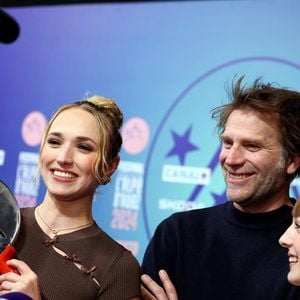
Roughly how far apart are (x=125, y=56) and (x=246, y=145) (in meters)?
1.29

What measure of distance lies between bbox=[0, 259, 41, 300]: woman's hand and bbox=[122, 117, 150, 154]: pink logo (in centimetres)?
148

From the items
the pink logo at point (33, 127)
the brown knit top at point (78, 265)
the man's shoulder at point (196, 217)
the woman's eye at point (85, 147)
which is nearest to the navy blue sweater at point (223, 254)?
the man's shoulder at point (196, 217)

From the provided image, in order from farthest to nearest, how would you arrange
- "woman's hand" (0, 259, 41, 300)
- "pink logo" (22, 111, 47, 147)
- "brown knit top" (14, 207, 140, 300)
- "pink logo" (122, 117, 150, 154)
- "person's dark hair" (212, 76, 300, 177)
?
"pink logo" (22, 111, 47, 147) < "pink logo" (122, 117, 150, 154) < "person's dark hair" (212, 76, 300, 177) < "brown knit top" (14, 207, 140, 300) < "woman's hand" (0, 259, 41, 300)

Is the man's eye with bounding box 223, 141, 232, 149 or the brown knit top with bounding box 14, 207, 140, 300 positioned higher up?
the man's eye with bounding box 223, 141, 232, 149

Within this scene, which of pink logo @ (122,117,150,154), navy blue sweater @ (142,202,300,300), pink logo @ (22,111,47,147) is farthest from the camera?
pink logo @ (22,111,47,147)

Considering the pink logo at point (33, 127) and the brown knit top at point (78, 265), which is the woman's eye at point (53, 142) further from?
the pink logo at point (33, 127)

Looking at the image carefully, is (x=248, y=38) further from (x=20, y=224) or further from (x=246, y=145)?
(x=20, y=224)

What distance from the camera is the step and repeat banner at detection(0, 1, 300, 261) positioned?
2945mm

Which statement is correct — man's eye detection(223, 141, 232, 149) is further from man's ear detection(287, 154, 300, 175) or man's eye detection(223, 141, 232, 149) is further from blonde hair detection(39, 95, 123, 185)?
blonde hair detection(39, 95, 123, 185)

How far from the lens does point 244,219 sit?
209 centimetres

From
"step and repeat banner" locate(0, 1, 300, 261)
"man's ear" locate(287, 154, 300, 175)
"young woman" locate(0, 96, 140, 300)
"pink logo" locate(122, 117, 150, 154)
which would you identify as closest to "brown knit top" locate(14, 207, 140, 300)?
"young woman" locate(0, 96, 140, 300)

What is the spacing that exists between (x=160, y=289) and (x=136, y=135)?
125 cm

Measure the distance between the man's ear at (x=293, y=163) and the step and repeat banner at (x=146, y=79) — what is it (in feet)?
2.13

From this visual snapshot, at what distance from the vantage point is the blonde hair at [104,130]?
6.06 ft
